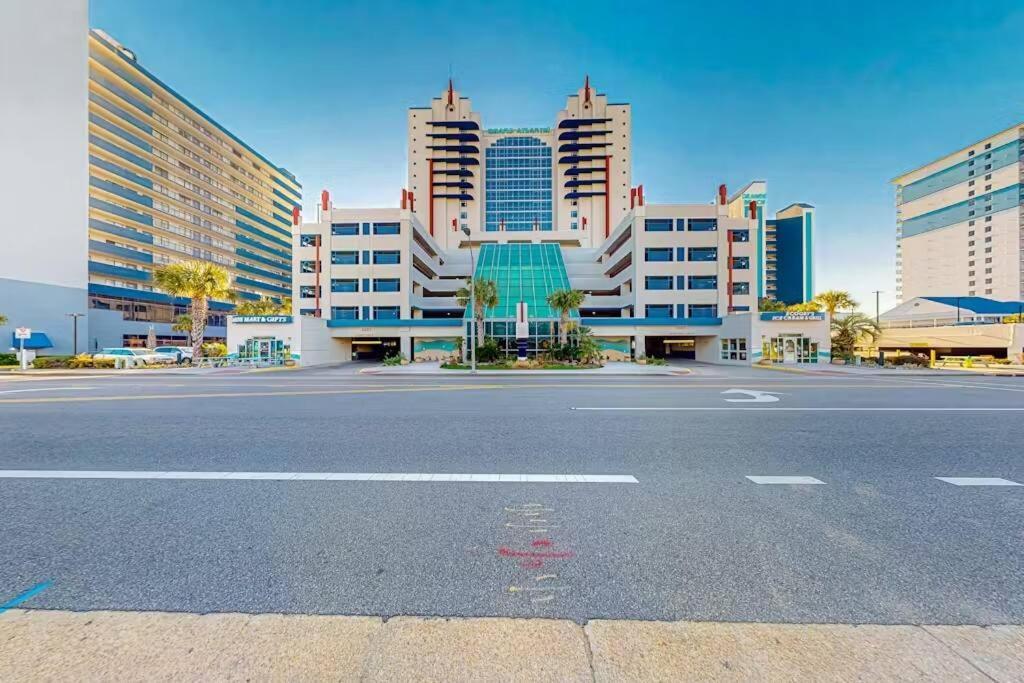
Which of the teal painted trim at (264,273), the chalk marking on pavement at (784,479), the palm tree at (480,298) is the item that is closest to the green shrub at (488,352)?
the palm tree at (480,298)

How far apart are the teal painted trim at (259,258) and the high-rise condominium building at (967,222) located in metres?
164

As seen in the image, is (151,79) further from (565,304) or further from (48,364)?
(565,304)

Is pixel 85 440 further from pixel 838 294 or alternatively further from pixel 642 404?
pixel 838 294

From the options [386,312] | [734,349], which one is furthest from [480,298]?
[734,349]

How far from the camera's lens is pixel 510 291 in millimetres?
48219

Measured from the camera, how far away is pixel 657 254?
44.8 m

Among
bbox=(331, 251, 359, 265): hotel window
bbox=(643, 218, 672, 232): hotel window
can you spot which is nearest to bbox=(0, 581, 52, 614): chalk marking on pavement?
bbox=(331, 251, 359, 265): hotel window

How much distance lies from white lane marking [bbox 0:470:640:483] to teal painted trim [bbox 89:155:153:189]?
73626 millimetres

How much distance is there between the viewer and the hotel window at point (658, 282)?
44.5 metres

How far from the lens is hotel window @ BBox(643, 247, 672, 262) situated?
44.6m

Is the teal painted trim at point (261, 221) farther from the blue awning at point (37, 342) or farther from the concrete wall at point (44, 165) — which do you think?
the blue awning at point (37, 342)

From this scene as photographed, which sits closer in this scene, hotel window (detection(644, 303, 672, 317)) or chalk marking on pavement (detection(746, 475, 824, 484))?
chalk marking on pavement (detection(746, 475, 824, 484))

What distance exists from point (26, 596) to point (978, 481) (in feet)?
32.0

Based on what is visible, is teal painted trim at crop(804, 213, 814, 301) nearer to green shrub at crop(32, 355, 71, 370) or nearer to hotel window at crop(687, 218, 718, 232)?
hotel window at crop(687, 218, 718, 232)
